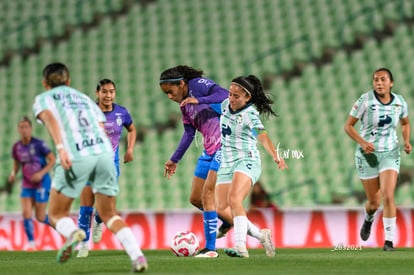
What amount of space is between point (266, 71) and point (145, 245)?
6414 millimetres

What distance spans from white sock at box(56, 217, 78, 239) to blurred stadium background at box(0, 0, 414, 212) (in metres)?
7.97

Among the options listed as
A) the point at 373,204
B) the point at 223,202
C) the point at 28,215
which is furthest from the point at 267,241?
the point at 28,215

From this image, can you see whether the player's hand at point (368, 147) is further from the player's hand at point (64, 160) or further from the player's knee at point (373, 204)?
the player's hand at point (64, 160)

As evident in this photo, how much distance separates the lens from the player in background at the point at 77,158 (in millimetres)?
7254

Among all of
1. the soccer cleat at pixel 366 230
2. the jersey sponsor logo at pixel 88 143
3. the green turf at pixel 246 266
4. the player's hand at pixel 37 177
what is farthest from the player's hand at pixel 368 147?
the player's hand at pixel 37 177

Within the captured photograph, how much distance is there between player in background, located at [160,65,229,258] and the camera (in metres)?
9.64

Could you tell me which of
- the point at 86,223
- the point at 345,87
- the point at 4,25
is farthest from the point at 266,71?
the point at 86,223

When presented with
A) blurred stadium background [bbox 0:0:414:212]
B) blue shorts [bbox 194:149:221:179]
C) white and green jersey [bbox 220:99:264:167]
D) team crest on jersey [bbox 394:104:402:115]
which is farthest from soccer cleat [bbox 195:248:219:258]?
blurred stadium background [bbox 0:0:414:212]

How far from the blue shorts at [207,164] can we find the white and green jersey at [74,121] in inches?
98.9

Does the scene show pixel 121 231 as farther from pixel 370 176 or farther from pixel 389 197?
pixel 370 176

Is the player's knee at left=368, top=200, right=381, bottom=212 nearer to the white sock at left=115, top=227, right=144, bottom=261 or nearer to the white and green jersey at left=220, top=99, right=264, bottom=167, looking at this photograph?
the white and green jersey at left=220, top=99, right=264, bottom=167

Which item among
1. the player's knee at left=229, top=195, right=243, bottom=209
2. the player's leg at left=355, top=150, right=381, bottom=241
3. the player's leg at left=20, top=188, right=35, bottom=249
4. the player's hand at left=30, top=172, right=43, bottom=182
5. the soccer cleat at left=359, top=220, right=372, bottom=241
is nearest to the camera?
the player's knee at left=229, top=195, right=243, bottom=209

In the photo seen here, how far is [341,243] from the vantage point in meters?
13.7

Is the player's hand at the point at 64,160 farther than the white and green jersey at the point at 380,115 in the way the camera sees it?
No
